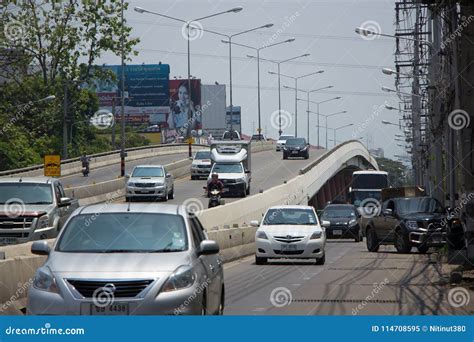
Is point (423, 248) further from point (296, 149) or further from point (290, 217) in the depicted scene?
point (296, 149)

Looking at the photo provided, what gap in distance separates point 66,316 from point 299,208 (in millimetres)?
19863

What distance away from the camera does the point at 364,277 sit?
2439cm

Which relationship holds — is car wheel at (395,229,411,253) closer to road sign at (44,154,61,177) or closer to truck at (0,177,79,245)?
truck at (0,177,79,245)

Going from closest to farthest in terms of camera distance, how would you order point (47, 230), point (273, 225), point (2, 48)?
point (47, 230) → point (273, 225) → point (2, 48)

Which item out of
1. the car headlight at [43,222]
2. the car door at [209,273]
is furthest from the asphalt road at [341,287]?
the car headlight at [43,222]

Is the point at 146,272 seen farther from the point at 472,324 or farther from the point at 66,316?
the point at 472,324

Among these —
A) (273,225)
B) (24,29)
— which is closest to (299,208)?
(273,225)

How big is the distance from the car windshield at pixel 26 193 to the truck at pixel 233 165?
3147cm

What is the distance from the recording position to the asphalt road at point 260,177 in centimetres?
6272

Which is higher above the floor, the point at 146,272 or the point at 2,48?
the point at 2,48

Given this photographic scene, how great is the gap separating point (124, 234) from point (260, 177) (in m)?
69.7

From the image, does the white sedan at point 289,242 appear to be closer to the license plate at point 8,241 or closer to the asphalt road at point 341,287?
the asphalt road at point 341,287

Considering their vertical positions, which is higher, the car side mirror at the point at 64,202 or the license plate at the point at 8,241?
the car side mirror at the point at 64,202

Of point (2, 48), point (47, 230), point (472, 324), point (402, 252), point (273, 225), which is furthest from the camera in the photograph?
point (2, 48)
